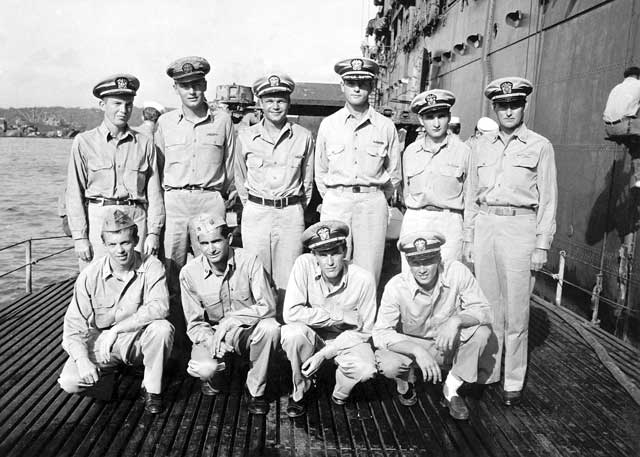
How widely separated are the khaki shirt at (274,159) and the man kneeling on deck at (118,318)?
103 cm

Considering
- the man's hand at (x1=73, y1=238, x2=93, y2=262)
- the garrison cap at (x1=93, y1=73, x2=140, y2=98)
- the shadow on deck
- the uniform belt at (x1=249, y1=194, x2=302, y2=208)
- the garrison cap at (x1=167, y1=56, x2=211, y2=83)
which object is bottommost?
the shadow on deck

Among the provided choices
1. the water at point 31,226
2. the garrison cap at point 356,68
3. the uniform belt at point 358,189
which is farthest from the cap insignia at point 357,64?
the water at point 31,226

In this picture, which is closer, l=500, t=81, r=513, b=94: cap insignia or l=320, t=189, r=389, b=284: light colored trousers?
l=500, t=81, r=513, b=94: cap insignia

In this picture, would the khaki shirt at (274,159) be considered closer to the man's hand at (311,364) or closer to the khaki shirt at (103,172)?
the khaki shirt at (103,172)

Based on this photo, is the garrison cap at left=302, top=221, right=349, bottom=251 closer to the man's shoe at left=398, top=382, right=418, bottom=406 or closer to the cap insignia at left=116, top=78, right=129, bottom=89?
the man's shoe at left=398, top=382, right=418, bottom=406

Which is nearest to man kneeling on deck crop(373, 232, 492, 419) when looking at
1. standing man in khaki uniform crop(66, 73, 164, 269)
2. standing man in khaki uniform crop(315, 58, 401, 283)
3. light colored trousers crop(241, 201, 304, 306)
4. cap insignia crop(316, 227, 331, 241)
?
cap insignia crop(316, 227, 331, 241)

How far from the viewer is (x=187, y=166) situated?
4250mm

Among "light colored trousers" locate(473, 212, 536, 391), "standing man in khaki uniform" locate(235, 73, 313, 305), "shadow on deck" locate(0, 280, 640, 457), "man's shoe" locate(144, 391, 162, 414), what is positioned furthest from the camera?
"standing man in khaki uniform" locate(235, 73, 313, 305)

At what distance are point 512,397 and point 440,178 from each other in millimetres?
1616

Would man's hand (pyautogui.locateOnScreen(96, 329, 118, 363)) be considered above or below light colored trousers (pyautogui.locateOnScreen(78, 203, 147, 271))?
below

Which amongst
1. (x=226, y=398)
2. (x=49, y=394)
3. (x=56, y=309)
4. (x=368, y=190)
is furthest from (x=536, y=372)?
(x=56, y=309)

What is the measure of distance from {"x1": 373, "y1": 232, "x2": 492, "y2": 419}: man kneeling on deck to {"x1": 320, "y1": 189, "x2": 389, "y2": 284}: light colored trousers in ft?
2.23

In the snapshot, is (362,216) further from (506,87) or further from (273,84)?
(506,87)

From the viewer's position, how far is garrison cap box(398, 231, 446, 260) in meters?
3.46
